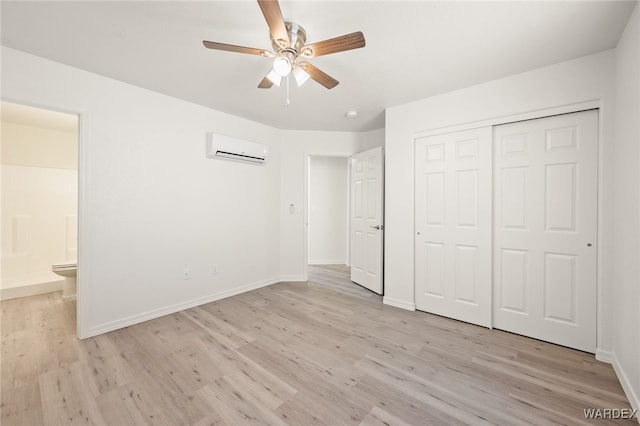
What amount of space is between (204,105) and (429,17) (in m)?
2.58

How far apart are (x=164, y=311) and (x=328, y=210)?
3.68 m

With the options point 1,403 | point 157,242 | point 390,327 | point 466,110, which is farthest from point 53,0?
point 390,327

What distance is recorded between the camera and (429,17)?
1658mm

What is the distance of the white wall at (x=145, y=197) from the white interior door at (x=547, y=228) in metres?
3.07

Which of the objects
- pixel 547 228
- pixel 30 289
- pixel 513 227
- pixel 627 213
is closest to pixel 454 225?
pixel 513 227

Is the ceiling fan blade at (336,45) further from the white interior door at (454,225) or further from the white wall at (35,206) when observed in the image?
the white wall at (35,206)

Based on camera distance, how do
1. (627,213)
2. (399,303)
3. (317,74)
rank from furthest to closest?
(399,303)
(317,74)
(627,213)

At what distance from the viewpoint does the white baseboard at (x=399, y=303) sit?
3025 mm

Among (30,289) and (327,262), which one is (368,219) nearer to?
(327,262)

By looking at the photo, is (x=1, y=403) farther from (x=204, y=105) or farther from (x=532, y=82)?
(x=532, y=82)

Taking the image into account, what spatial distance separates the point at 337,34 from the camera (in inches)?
71.7

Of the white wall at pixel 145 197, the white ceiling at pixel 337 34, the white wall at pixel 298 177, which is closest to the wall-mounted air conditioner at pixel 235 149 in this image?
the white wall at pixel 145 197

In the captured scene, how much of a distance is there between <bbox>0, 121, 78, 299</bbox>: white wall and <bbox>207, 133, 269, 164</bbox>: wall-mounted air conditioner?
2.60 meters

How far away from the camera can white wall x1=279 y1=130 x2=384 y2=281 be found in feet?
13.7
